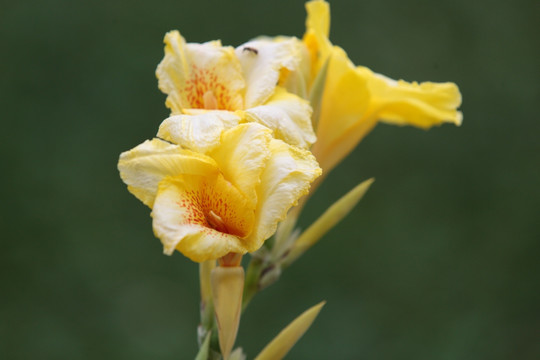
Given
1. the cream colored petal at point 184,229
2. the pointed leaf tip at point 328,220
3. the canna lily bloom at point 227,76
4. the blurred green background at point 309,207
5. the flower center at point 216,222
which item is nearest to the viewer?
the cream colored petal at point 184,229

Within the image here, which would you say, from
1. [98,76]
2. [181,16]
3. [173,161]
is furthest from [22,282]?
[173,161]

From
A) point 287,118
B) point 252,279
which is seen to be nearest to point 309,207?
point 252,279

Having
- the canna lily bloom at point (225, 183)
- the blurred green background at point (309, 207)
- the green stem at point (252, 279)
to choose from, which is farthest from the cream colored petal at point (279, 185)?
the blurred green background at point (309, 207)

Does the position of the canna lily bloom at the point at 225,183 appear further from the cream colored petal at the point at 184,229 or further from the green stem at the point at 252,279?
the green stem at the point at 252,279

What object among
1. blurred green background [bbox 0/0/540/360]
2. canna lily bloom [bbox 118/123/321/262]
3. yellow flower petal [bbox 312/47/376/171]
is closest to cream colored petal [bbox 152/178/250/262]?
canna lily bloom [bbox 118/123/321/262]

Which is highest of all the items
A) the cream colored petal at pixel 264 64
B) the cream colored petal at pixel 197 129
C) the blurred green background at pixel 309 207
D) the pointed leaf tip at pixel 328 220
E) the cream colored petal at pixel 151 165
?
the cream colored petal at pixel 264 64

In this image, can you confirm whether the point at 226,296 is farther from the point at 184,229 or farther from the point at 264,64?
the point at 264,64
